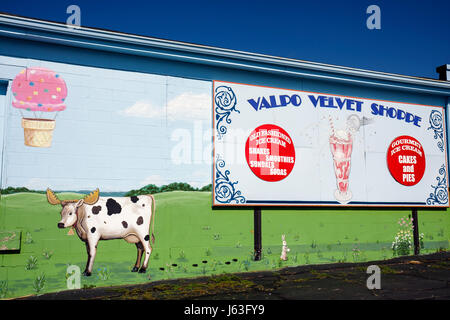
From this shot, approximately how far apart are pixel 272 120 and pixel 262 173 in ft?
4.05

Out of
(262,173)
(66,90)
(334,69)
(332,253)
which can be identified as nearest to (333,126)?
(334,69)

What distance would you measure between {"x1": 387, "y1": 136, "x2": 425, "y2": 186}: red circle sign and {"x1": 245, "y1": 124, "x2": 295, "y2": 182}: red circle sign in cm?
285

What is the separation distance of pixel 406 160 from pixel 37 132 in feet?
28.0

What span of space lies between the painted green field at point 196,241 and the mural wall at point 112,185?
0.8 inches

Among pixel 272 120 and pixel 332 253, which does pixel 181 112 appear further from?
pixel 332 253

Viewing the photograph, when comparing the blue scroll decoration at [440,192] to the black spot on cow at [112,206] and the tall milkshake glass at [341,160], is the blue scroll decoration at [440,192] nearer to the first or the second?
the tall milkshake glass at [341,160]

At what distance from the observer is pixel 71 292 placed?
24.0ft

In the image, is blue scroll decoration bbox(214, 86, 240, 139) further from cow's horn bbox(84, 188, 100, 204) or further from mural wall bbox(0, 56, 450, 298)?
cow's horn bbox(84, 188, 100, 204)

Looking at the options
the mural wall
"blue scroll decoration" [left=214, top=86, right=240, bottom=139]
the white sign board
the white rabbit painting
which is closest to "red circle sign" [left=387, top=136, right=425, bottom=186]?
the white sign board

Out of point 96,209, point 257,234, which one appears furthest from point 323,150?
point 96,209

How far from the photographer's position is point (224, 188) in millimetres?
8703

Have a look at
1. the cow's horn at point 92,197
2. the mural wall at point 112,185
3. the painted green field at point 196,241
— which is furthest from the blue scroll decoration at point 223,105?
the cow's horn at point 92,197

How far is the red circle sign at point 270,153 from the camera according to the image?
900cm

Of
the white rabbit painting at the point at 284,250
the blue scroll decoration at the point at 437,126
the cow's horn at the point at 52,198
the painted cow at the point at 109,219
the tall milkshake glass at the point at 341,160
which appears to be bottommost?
the white rabbit painting at the point at 284,250
